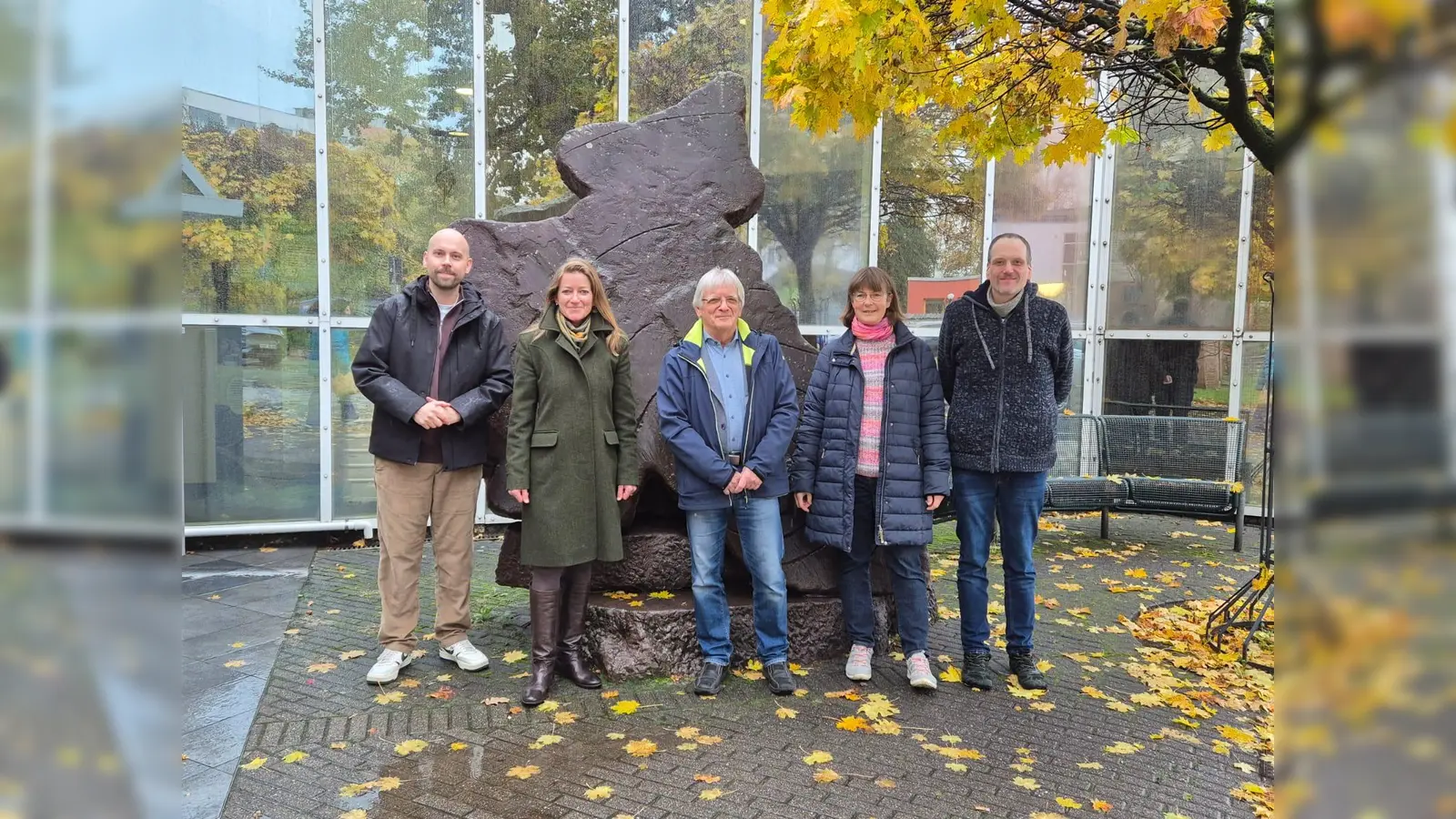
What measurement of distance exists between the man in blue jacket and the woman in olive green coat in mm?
266

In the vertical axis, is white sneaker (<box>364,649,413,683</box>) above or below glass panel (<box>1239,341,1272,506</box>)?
below

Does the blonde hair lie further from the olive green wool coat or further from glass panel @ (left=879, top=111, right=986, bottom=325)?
glass panel @ (left=879, top=111, right=986, bottom=325)

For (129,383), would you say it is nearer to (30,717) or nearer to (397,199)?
(30,717)

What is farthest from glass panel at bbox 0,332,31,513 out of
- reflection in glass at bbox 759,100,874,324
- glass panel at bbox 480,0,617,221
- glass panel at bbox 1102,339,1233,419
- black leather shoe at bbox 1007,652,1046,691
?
glass panel at bbox 1102,339,1233,419

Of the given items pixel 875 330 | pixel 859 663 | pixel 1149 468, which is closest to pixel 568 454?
pixel 875 330

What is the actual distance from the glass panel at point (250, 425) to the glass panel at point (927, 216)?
5.49m

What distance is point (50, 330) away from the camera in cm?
74

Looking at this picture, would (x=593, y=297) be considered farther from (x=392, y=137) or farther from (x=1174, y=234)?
(x=1174, y=234)

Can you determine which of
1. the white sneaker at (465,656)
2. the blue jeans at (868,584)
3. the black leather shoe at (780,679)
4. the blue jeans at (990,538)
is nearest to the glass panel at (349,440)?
the white sneaker at (465,656)

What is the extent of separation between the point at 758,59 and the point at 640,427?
548 centimetres

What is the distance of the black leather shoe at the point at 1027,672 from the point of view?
433cm

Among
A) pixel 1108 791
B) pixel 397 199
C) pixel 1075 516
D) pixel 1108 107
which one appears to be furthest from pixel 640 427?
pixel 1075 516

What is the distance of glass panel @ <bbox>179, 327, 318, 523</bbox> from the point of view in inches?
286

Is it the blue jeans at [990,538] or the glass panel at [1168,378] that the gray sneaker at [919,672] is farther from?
the glass panel at [1168,378]
